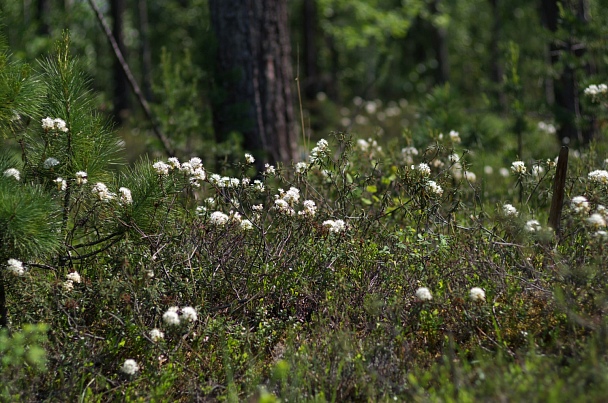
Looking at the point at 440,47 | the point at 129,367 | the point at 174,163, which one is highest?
the point at 174,163

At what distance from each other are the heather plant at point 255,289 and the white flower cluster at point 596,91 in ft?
3.79

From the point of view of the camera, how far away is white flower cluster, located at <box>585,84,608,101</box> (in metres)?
4.66

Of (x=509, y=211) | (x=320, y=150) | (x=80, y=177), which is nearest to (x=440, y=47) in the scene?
(x=320, y=150)

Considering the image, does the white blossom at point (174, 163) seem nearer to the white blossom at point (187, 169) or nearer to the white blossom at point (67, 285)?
the white blossom at point (187, 169)

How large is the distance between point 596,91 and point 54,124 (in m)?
3.99

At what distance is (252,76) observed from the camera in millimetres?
6039

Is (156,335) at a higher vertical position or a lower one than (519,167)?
lower

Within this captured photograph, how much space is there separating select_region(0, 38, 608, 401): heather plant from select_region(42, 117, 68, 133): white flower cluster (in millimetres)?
11

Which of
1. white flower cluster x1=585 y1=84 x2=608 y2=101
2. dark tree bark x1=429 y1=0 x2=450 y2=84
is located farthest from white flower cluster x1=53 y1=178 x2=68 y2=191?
dark tree bark x1=429 y1=0 x2=450 y2=84

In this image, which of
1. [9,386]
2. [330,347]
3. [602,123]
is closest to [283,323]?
[330,347]

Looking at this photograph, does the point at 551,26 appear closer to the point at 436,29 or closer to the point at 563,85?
the point at 563,85

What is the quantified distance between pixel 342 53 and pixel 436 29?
44.6 feet

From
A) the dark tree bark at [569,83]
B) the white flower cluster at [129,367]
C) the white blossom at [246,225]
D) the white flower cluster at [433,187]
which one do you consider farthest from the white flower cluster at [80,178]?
the dark tree bark at [569,83]

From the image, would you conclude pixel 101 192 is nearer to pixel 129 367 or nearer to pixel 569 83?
pixel 129 367
